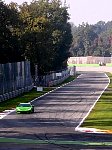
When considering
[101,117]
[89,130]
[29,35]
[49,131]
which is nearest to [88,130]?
[89,130]

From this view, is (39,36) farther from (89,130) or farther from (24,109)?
(89,130)

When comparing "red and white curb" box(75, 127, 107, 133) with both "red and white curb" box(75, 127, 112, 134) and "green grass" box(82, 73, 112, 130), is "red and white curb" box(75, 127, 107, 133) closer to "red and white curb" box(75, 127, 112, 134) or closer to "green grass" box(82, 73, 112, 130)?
"red and white curb" box(75, 127, 112, 134)

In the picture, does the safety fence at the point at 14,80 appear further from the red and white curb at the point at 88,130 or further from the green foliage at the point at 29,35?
the red and white curb at the point at 88,130

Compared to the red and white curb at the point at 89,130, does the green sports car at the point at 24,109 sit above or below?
below

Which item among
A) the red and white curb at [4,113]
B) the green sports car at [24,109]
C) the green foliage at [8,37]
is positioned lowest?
the red and white curb at [4,113]

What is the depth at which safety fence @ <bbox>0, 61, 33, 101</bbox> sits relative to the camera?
6425 centimetres

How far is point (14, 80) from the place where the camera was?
7181cm

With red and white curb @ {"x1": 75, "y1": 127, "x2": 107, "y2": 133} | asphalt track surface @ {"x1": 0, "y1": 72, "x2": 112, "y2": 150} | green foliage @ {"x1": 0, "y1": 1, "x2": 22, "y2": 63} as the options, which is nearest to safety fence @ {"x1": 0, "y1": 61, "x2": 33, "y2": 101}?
green foliage @ {"x1": 0, "y1": 1, "x2": 22, "y2": 63}

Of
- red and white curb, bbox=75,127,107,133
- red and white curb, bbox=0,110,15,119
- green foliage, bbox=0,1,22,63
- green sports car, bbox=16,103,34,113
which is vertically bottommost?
red and white curb, bbox=0,110,15,119

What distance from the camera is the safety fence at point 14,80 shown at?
2530 inches

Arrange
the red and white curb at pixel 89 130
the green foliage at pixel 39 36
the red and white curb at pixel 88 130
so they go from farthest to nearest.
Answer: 1. the green foliage at pixel 39 36
2. the red and white curb at pixel 88 130
3. the red and white curb at pixel 89 130

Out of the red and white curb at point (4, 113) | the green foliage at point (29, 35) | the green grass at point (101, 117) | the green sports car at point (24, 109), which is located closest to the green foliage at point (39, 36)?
the green foliage at point (29, 35)

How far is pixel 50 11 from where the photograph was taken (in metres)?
126

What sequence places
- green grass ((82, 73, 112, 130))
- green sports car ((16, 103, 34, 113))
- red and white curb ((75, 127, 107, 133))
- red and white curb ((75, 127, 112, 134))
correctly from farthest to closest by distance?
green sports car ((16, 103, 34, 113)) → green grass ((82, 73, 112, 130)) → red and white curb ((75, 127, 107, 133)) → red and white curb ((75, 127, 112, 134))
